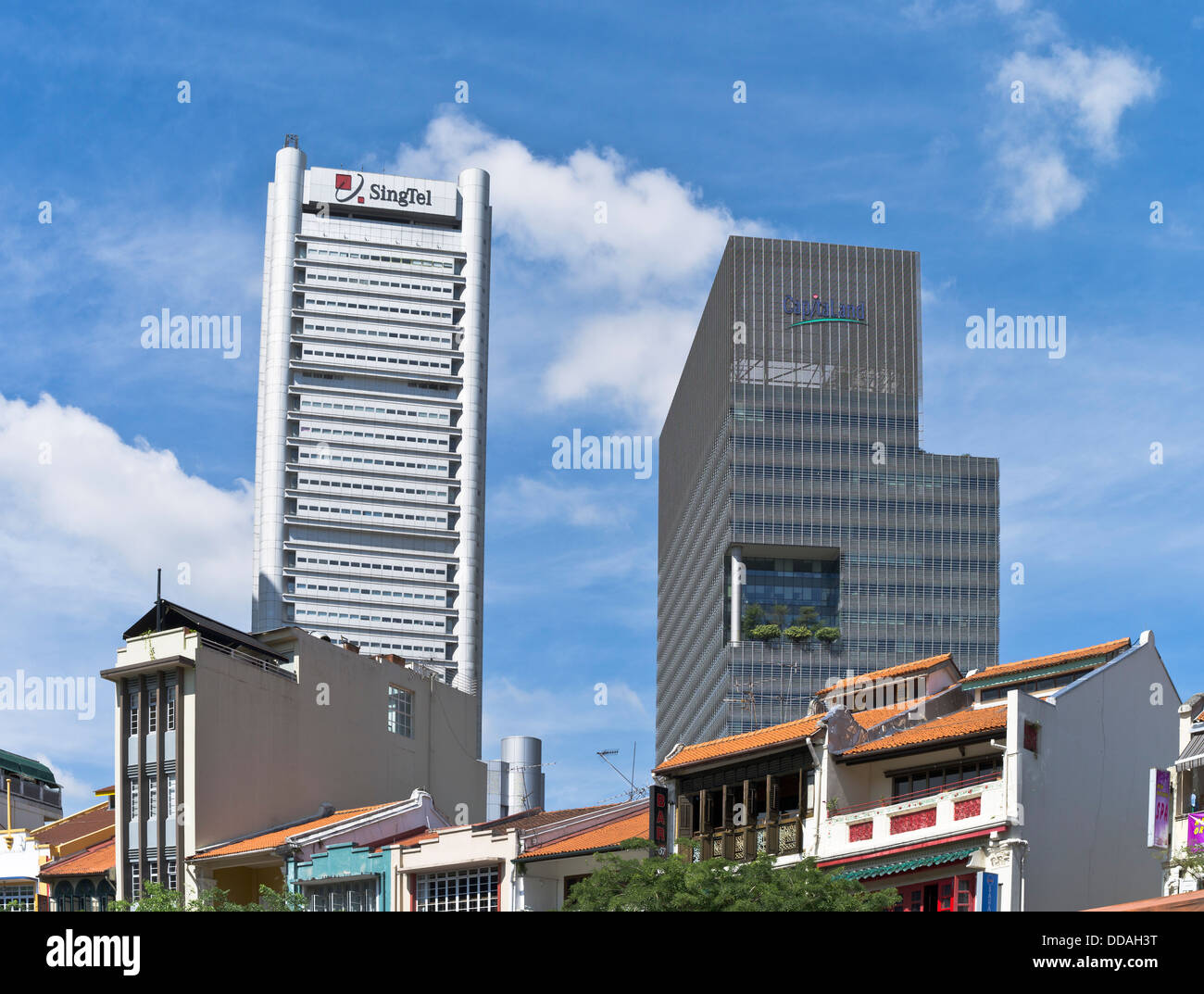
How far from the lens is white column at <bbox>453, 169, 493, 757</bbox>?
181 m

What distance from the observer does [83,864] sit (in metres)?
61.0

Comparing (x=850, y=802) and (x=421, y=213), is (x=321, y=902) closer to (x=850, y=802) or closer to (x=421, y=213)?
(x=850, y=802)

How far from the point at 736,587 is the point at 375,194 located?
6242 centimetres

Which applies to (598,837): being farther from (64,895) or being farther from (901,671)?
(64,895)

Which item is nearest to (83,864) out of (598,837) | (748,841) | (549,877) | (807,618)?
(549,877)

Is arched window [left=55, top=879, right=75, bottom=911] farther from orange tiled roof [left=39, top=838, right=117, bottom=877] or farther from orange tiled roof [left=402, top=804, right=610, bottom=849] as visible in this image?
orange tiled roof [left=402, top=804, right=610, bottom=849]

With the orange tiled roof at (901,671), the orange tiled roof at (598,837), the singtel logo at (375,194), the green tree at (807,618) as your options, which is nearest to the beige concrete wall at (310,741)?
the orange tiled roof at (598,837)

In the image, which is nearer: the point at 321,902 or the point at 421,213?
A: the point at 321,902

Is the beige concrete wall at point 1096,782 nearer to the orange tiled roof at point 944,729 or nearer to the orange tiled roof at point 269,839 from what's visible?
the orange tiled roof at point 944,729

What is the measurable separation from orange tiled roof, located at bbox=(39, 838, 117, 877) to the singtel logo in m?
A: 141

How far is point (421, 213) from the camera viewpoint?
649 ft

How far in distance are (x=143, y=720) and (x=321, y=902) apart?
36.5ft
